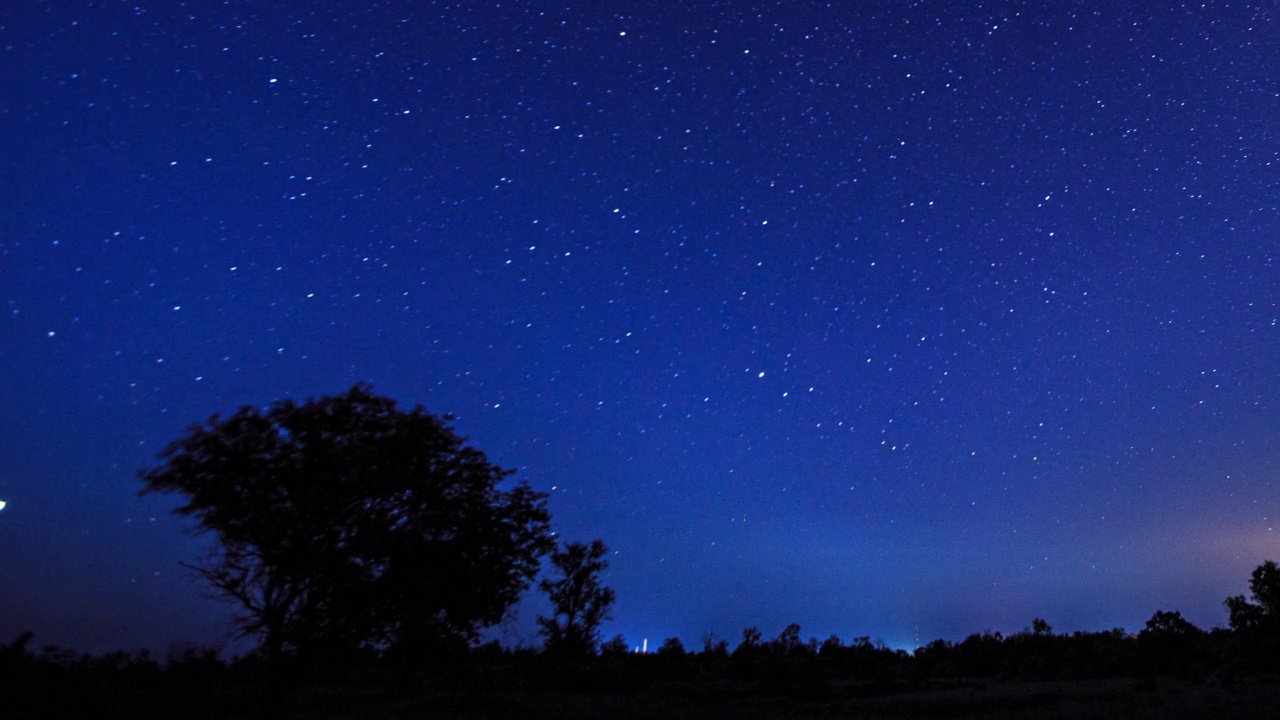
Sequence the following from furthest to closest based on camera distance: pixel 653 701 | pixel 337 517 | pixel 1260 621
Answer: pixel 1260 621 → pixel 653 701 → pixel 337 517

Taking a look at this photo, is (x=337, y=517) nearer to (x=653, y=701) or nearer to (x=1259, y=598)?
(x=653, y=701)

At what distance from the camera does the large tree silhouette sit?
14.2 meters

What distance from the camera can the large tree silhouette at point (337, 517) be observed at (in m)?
14.2

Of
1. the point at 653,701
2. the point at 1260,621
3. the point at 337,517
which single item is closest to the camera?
the point at 337,517

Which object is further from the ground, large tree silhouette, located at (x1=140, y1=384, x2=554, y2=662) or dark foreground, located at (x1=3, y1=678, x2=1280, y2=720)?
large tree silhouette, located at (x1=140, y1=384, x2=554, y2=662)

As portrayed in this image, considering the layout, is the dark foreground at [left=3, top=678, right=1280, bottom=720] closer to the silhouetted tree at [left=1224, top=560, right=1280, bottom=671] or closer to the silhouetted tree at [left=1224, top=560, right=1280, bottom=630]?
the silhouetted tree at [left=1224, top=560, right=1280, bottom=671]

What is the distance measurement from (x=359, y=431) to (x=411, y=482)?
142 centimetres

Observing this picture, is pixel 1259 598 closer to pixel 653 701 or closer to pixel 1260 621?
pixel 1260 621

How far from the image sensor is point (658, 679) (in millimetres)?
33375

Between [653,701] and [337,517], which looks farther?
[653,701]

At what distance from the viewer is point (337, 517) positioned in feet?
47.3

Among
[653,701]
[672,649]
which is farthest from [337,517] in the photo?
[672,649]

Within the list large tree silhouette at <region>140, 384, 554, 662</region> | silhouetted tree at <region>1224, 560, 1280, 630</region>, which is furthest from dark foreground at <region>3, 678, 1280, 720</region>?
silhouetted tree at <region>1224, 560, 1280, 630</region>

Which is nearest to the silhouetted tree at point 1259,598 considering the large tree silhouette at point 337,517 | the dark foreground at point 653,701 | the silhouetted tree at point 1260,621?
the silhouetted tree at point 1260,621
